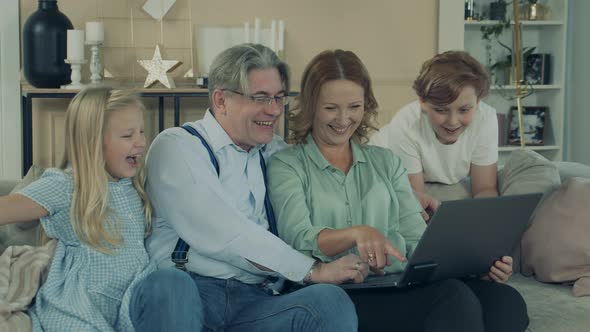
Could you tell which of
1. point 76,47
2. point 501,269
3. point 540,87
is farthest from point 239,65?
point 540,87

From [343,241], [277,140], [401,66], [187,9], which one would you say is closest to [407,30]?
[401,66]

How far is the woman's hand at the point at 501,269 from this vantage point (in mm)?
2250

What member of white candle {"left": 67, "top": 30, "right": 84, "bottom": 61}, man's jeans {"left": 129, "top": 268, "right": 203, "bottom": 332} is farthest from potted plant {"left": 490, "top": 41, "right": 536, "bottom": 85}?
man's jeans {"left": 129, "top": 268, "right": 203, "bottom": 332}

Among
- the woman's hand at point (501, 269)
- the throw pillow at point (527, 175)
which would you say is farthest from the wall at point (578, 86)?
the woman's hand at point (501, 269)

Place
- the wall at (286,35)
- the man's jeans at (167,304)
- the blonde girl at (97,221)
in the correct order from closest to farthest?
the man's jeans at (167,304) < the blonde girl at (97,221) < the wall at (286,35)

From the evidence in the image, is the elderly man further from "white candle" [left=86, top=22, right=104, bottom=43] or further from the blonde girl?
"white candle" [left=86, top=22, right=104, bottom=43]

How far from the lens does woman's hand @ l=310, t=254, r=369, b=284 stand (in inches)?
82.7

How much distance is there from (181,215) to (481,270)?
0.80 meters

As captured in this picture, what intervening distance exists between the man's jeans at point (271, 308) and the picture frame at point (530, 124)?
438 cm

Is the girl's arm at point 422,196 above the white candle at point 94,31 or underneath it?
underneath

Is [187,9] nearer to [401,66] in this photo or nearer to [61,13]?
[61,13]

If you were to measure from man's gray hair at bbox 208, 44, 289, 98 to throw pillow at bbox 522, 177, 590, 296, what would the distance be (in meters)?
0.98

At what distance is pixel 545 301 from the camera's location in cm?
246

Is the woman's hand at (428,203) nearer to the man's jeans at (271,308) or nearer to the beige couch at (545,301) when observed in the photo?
the beige couch at (545,301)
